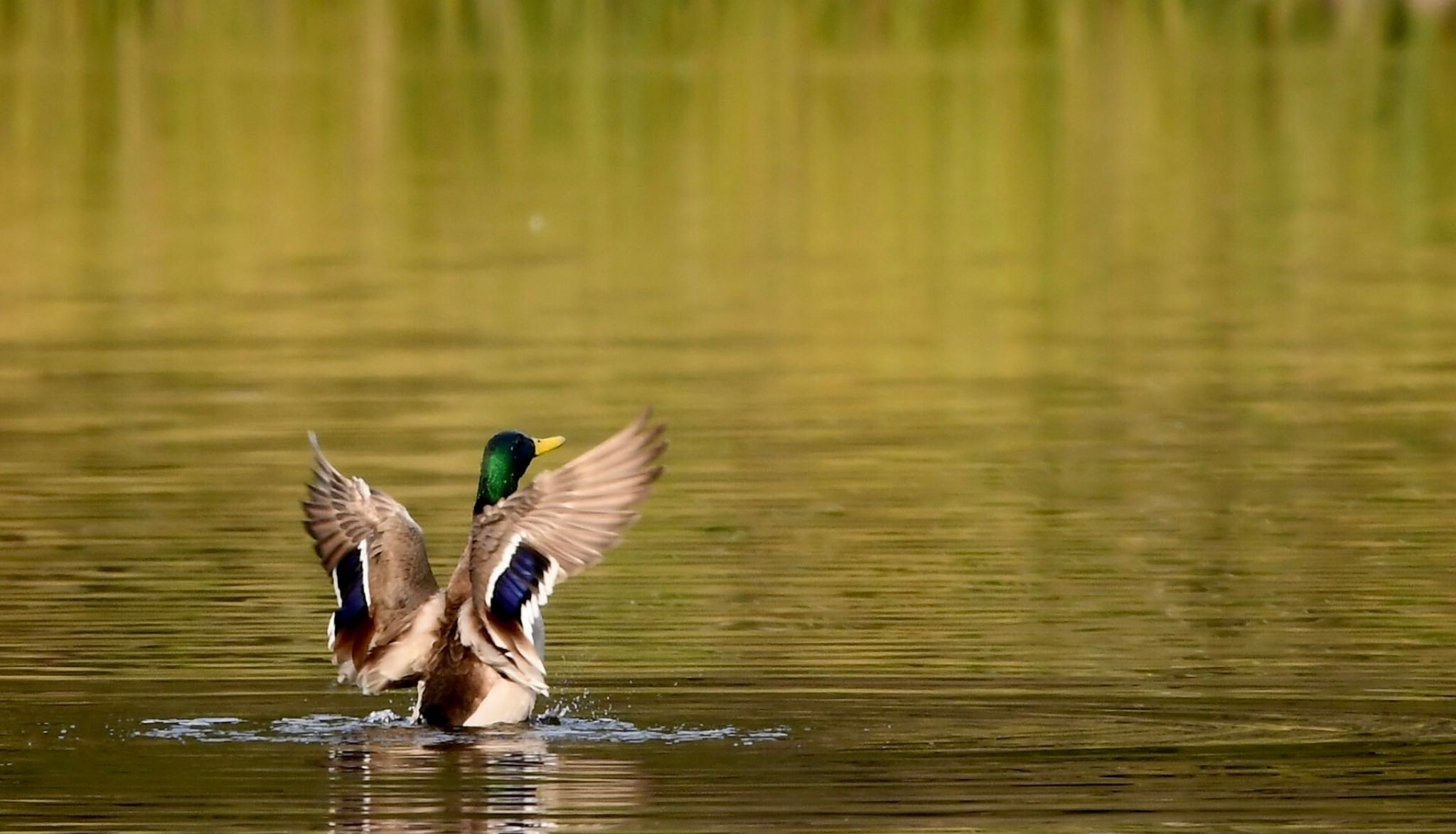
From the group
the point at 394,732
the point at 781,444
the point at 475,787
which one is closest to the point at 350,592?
the point at 394,732

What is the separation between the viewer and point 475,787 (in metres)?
9.83

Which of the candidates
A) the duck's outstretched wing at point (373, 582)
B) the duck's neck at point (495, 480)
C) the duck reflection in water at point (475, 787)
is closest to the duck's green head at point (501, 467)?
the duck's neck at point (495, 480)

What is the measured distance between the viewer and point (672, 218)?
31.4m

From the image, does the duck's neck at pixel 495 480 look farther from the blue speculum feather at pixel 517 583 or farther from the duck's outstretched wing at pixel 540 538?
the blue speculum feather at pixel 517 583

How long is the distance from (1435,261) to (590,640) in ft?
52.3

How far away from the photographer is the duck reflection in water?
9305 millimetres

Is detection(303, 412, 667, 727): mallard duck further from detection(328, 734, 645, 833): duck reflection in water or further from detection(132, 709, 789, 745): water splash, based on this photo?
detection(328, 734, 645, 833): duck reflection in water

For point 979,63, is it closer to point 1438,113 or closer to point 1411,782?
point 1438,113

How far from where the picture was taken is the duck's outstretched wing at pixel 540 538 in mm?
10656

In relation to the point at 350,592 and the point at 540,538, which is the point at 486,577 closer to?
the point at 540,538

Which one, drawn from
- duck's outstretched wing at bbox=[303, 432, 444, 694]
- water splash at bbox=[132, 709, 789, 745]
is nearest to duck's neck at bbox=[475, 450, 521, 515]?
duck's outstretched wing at bbox=[303, 432, 444, 694]

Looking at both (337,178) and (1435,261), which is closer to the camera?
(1435,261)

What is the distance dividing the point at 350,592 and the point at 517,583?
68 cm

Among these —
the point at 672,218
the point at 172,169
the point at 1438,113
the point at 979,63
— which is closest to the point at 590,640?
the point at 672,218
